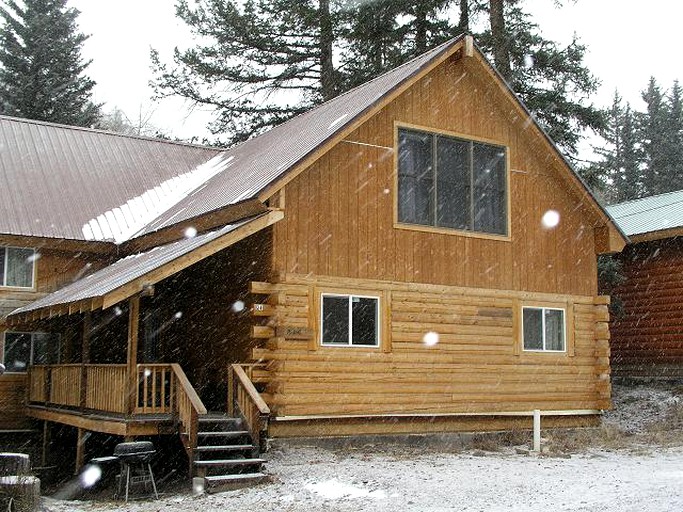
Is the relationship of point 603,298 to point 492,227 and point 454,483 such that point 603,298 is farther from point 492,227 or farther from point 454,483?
point 454,483

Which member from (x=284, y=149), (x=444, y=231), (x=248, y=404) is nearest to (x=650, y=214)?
(x=444, y=231)

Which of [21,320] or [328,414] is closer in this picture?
[328,414]

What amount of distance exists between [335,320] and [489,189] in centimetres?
490

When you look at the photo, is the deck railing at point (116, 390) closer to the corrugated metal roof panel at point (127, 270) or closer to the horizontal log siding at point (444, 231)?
the corrugated metal roof panel at point (127, 270)

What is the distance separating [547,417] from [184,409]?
349 inches

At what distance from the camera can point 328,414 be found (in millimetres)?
16125

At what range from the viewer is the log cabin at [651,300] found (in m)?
24.7

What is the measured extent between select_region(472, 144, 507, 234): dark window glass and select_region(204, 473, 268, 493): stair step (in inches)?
315

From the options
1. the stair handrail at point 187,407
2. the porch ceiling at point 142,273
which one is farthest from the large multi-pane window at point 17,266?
the stair handrail at point 187,407

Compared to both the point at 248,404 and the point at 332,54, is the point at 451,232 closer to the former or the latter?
the point at 248,404

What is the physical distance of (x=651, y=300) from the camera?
2556cm

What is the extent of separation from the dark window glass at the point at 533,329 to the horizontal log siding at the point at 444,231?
0.52 metres

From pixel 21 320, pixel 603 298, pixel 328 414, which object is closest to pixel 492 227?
pixel 603 298

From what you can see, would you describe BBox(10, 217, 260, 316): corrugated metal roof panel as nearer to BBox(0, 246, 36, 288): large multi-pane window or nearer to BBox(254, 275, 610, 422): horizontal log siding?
BBox(0, 246, 36, 288): large multi-pane window
